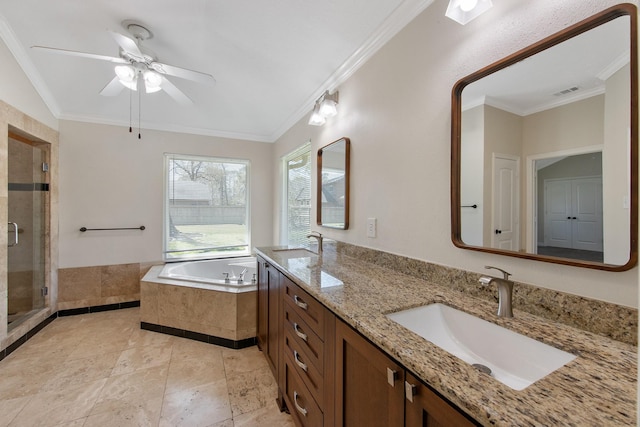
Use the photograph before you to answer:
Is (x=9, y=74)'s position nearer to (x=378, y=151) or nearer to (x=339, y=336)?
(x=378, y=151)

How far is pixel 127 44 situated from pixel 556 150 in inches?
91.2

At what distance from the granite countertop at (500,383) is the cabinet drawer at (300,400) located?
1.70 ft

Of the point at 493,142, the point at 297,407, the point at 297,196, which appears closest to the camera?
the point at 493,142

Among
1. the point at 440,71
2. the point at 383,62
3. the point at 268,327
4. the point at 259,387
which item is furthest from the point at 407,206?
the point at 259,387

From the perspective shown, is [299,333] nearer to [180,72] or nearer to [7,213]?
[180,72]

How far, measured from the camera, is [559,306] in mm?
860

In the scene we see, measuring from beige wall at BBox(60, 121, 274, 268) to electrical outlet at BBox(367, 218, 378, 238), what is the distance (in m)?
2.74

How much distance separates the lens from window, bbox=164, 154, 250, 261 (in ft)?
11.4

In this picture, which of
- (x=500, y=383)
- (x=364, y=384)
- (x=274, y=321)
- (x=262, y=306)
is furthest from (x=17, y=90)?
(x=500, y=383)

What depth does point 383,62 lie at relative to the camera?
1675mm

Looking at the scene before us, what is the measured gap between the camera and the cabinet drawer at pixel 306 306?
1.11 m

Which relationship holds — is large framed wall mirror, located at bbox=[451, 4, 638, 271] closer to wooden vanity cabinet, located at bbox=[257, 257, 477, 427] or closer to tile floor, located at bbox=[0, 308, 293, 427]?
wooden vanity cabinet, located at bbox=[257, 257, 477, 427]

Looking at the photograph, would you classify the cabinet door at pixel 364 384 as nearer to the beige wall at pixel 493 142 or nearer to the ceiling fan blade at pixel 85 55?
the beige wall at pixel 493 142

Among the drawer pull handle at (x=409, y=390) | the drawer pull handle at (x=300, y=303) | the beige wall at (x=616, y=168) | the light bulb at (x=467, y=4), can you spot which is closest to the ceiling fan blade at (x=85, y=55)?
the drawer pull handle at (x=300, y=303)
